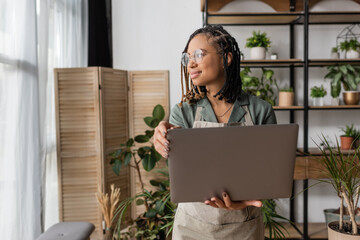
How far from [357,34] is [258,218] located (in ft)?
8.43

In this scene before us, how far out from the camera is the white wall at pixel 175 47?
2996mm

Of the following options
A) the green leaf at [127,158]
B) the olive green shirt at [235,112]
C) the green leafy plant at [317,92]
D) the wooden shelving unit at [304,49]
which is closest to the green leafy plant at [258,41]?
the wooden shelving unit at [304,49]

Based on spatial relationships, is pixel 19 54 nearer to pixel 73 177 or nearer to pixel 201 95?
pixel 73 177

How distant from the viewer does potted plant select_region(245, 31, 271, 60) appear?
8.81 feet

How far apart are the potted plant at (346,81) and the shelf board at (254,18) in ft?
1.92

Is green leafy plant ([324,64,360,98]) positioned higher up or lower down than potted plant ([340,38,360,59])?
lower down

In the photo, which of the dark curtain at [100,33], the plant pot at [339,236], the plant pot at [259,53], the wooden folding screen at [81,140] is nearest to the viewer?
the plant pot at [339,236]

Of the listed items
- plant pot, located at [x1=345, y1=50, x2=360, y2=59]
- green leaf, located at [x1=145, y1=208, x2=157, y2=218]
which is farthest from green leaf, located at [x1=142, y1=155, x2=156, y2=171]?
plant pot, located at [x1=345, y1=50, x2=360, y2=59]

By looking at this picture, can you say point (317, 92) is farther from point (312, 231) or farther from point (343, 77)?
point (312, 231)

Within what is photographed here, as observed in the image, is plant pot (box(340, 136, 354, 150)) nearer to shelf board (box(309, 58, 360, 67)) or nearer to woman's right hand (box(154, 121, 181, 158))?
shelf board (box(309, 58, 360, 67))

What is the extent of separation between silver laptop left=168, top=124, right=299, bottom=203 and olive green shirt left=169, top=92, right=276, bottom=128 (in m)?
0.23

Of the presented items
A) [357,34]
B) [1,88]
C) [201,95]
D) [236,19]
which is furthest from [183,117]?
[357,34]

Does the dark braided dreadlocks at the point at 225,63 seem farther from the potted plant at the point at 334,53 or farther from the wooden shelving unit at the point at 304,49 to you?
the potted plant at the point at 334,53

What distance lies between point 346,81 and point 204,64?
235 cm
